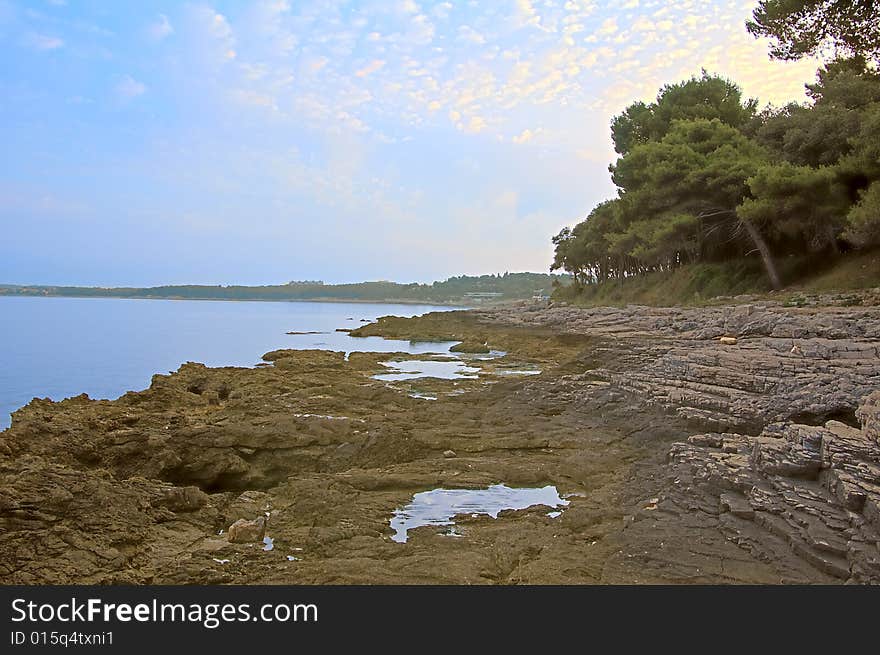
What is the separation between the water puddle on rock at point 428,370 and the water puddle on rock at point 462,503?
7820 mm

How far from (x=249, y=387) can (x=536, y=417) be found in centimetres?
582

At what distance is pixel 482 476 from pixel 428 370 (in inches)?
395

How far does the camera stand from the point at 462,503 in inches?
219

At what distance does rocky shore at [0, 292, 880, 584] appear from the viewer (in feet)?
13.2

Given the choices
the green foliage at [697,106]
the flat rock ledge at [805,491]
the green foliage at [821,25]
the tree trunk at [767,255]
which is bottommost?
the flat rock ledge at [805,491]

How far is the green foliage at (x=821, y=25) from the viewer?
1464 cm

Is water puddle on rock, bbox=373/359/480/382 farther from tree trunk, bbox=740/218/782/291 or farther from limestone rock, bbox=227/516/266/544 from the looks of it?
tree trunk, bbox=740/218/782/291

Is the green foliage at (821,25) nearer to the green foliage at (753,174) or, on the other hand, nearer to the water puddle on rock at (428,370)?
the green foliage at (753,174)

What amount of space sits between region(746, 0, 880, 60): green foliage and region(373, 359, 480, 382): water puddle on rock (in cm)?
1208

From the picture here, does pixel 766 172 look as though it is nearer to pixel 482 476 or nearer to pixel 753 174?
pixel 753 174

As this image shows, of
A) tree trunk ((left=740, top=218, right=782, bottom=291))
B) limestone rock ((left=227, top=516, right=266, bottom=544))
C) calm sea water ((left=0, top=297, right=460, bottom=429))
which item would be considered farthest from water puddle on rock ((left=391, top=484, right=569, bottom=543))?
tree trunk ((left=740, top=218, right=782, bottom=291))

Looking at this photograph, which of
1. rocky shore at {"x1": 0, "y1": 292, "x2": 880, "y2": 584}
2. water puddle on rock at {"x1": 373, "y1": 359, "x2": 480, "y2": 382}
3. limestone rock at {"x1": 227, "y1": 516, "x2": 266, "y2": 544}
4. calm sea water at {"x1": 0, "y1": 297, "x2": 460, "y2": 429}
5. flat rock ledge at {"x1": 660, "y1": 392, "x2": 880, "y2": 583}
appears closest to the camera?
flat rock ledge at {"x1": 660, "y1": 392, "x2": 880, "y2": 583}

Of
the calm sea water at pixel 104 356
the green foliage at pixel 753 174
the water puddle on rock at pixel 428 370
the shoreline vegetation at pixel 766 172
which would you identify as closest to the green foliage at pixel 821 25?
the shoreline vegetation at pixel 766 172

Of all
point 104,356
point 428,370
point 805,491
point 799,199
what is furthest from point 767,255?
point 104,356
